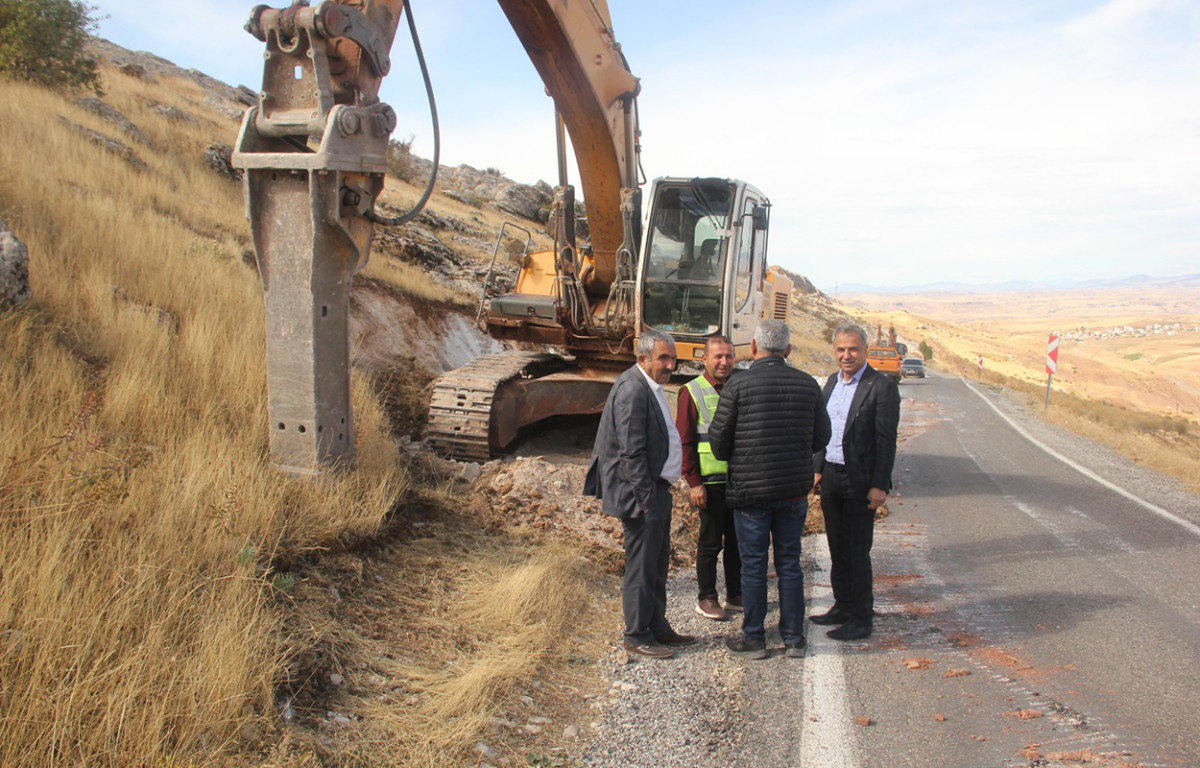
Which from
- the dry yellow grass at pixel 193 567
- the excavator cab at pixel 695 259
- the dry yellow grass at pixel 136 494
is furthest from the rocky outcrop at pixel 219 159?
the excavator cab at pixel 695 259

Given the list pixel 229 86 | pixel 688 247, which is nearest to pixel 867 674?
pixel 688 247

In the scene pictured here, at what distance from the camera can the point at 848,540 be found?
17.3 feet

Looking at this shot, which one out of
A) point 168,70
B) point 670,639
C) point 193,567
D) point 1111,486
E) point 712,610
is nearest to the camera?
point 193,567

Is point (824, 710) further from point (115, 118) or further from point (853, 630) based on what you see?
point (115, 118)

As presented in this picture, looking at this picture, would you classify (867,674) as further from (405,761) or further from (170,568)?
A: (170,568)

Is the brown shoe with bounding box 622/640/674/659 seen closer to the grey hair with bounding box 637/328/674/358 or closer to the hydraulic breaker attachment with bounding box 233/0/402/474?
the grey hair with bounding box 637/328/674/358

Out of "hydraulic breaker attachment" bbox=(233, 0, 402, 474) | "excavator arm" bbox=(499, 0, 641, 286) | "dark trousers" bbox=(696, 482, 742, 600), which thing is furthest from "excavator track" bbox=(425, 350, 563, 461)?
"dark trousers" bbox=(696, 482, 742, 600)

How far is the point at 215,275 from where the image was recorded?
8555mm

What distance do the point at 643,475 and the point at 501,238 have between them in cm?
491

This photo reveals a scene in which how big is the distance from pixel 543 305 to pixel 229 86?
32220 millimetres

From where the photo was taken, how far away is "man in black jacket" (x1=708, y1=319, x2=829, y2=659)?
4.78 metres

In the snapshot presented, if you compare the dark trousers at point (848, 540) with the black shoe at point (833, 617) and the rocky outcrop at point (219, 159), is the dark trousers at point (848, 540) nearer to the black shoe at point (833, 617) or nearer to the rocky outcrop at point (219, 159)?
the black shoe at point (833, 617)

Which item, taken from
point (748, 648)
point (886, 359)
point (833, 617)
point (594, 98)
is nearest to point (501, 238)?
point (594, 98)

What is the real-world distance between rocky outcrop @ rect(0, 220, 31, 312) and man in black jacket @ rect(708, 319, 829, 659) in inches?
196
